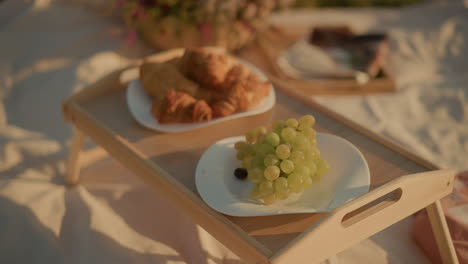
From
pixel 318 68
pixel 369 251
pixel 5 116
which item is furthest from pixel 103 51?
pixel 369 251

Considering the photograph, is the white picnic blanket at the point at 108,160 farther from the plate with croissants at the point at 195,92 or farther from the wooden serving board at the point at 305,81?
the plate with croissants at the point at 195,92

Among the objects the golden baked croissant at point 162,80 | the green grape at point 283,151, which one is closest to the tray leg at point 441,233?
the green grape at point 283,151

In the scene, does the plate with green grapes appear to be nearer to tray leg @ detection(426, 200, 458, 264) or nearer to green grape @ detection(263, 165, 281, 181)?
green grape @ detection(263, 165, 281, 181)

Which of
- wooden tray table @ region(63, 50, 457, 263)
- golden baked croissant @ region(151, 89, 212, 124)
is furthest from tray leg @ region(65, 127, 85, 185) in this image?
golden baked croissant @ region(151, 89, 212, 124)

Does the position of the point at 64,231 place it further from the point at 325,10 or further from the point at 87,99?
the point at 325,10

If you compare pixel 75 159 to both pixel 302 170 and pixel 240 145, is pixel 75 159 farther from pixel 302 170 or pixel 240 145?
pixel 302 170

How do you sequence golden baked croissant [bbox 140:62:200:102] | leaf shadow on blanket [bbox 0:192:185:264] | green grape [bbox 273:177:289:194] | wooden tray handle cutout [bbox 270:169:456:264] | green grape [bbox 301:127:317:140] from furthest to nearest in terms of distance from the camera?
golden baked croissant [bbox 140:62:200:102] → leaf shadow on blanket [bbox 0:192:185:264] → green grape [bbox 301:127:317:140] → green grape [bbox 273:177:289:194] → wooden tray handle cutout [bbox 270:169:456:264]

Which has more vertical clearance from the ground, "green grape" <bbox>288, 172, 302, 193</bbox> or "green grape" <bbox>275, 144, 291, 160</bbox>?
"green grape" <bbox>275, 144, 291, 160</bbox>
